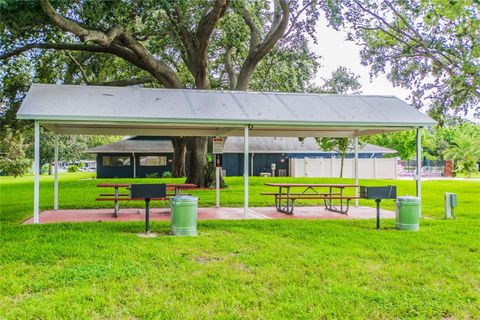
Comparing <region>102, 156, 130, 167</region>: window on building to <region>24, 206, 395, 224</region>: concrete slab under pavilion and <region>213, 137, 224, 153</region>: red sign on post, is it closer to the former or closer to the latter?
<region>24, 206, 395, 224</region>: concrete slab under pavilion

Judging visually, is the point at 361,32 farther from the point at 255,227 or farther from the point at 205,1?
the point at 255,227

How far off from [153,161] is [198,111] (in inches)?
1013

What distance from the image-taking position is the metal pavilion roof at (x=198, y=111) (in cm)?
963

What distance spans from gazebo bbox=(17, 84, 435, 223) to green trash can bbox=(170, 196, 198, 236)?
6.94 feet

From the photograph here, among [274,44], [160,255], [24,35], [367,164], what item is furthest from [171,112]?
[367,164]

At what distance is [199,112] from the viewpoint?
10297 mm

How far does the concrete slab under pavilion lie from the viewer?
36.9ft

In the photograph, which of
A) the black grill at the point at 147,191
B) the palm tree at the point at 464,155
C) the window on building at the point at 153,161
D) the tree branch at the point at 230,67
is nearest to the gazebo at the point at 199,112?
the black grill at the point at 147,191

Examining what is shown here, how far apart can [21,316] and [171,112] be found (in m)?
6.26

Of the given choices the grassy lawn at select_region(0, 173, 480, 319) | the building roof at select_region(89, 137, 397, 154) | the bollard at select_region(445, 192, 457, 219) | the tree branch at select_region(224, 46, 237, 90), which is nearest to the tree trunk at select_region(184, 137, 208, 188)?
the tree branch at select_region(224, 46, 237, 90)

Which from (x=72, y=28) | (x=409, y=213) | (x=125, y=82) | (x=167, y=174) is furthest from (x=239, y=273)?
(x=167, y=174)

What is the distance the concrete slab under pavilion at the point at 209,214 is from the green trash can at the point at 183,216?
7.99 feet

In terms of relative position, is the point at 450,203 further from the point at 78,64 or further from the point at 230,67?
the point at 78,64

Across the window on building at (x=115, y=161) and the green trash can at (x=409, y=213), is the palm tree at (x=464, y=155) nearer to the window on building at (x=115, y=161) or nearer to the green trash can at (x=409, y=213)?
the window on building at (x=115, y=161)
